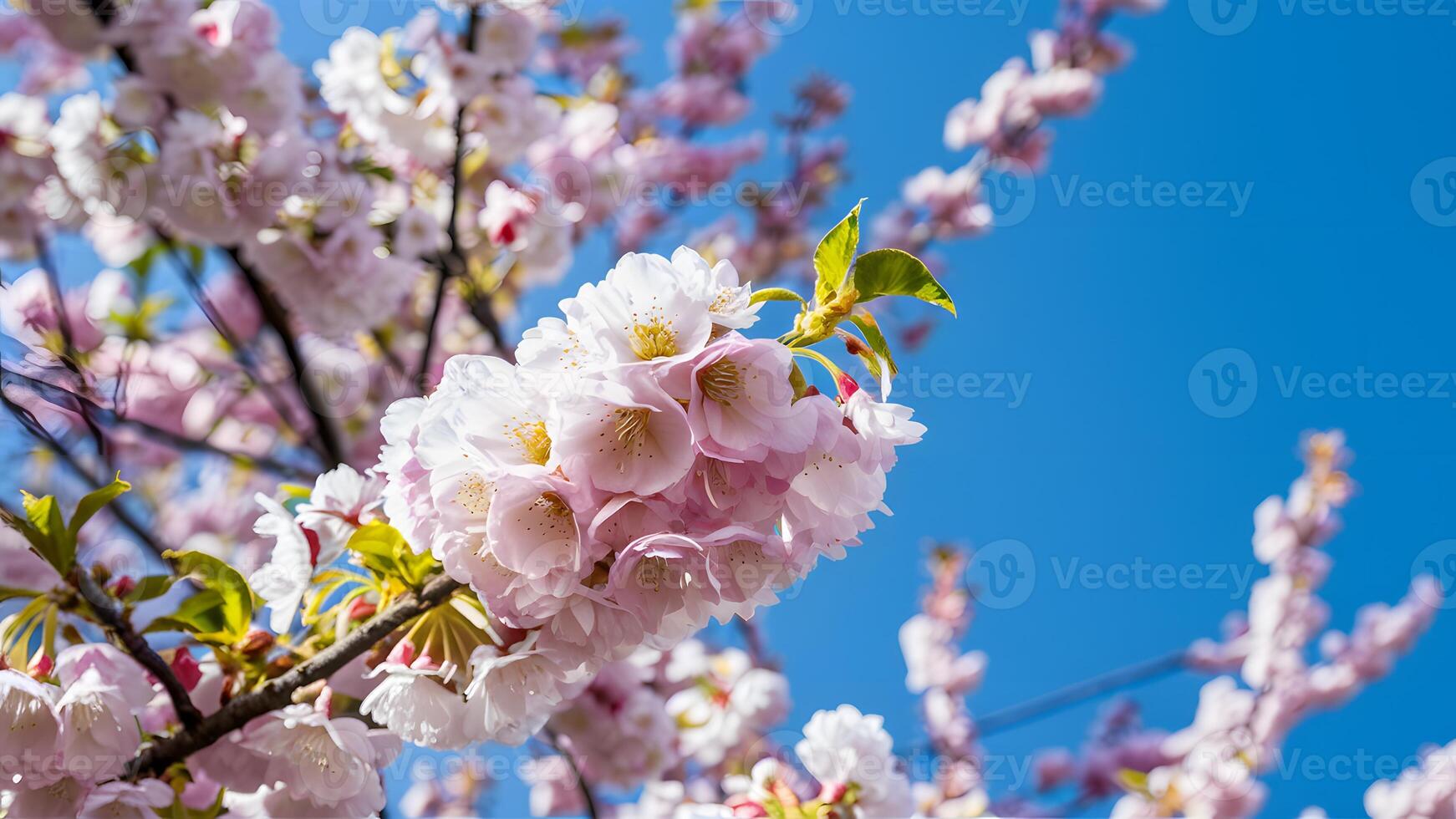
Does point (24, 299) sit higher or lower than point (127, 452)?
lower

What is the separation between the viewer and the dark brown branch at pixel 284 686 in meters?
0.97

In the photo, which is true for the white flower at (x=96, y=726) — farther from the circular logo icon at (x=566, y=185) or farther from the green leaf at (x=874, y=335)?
the circular logo icon at (x=566, y=185)

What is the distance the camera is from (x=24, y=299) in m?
2.47

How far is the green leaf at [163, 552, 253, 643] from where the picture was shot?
1.06m

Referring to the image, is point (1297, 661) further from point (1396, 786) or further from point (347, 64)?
point (347, 64)

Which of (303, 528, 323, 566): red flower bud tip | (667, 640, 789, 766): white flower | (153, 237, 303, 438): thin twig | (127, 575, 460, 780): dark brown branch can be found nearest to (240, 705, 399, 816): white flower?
(127, 575, 460, 780): dark brown branch

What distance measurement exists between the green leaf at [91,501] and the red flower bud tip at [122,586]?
12cm

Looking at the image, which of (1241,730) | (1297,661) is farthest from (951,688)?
(1297,661)

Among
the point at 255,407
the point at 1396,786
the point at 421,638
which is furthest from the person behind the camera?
the point at 255,407

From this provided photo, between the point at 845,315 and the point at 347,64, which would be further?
the point at 347,64

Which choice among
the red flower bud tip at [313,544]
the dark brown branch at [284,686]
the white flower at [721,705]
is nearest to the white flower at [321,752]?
the dark brown branch at [284,686]

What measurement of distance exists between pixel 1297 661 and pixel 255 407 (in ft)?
17.3

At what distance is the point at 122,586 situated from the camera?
1092 mm

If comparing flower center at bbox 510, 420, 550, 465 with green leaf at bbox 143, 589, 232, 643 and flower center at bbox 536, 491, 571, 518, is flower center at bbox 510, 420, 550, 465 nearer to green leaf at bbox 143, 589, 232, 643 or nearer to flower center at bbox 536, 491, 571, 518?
flower center at bbox 536, 491, 571, 518
